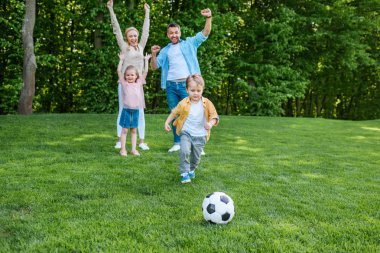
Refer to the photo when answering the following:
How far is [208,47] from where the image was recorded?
60.6 feet

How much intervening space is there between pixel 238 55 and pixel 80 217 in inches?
778

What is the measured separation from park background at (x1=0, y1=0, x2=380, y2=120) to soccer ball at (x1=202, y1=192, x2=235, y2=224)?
42.4 feet

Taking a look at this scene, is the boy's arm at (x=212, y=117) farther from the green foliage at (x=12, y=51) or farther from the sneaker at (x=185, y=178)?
the green foliage at (x=12, y=51)

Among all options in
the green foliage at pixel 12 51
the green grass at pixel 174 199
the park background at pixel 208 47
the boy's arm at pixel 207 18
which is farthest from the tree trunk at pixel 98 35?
the boy's arm at pixel 207 18

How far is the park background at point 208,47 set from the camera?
1655 centimetres

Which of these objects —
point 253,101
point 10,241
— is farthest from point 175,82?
point 253,101

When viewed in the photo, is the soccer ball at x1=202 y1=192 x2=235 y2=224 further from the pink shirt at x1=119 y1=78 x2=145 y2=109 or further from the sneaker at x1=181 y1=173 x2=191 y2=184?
the pink shirt at x1=119 y1=78 x2=145 y2=109

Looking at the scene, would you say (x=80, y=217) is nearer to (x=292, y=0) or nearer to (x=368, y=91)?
(x=292, y=0)

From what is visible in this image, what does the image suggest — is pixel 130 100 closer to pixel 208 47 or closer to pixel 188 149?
pixel 188 149

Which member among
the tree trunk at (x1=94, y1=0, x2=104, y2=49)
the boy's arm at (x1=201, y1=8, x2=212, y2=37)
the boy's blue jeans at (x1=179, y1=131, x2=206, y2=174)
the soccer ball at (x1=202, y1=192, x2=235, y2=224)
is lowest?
the soccer ball at (x1=202, y1=192, x2=235, y2=224)

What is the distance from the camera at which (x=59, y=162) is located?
18.4 feet

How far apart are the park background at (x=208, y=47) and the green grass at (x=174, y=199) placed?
9.49 meters

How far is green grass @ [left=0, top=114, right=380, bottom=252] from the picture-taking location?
9.43 ft

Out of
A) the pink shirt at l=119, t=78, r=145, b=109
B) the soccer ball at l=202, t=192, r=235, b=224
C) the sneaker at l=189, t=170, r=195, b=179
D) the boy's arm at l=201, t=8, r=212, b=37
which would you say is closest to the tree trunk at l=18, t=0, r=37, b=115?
the pink shirt at l=119, t=78, r=145, b=109
